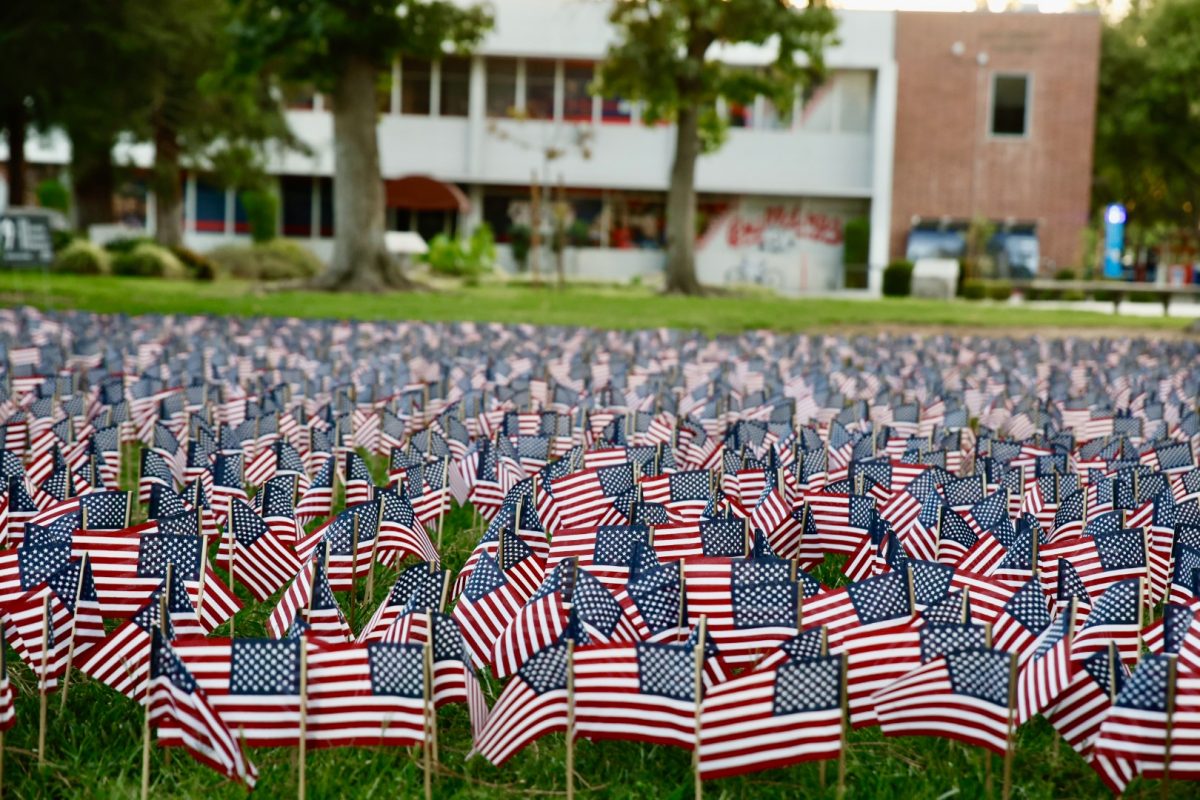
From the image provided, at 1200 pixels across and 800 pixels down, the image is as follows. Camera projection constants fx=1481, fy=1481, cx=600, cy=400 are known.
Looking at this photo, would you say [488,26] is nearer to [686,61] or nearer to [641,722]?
[686,61]

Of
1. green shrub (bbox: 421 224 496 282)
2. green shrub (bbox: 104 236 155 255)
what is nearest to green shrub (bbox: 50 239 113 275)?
green shrub (bbox: 104 236 155 255)

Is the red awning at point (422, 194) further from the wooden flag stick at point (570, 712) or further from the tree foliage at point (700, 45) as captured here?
the wooden flag stick at point (570, 712)

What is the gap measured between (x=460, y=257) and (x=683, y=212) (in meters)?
8.24

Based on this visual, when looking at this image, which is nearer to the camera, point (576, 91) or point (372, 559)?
point (372, 559)

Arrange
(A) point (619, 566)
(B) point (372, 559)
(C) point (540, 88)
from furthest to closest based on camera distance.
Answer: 1. (C) point (540, 88)
2. (B) point (372, 559)
3. (A) point (619, 566)

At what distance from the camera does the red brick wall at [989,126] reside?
1741 inches

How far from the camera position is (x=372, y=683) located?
10.6 ft

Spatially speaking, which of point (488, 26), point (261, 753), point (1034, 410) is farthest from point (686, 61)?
point (261, 753)

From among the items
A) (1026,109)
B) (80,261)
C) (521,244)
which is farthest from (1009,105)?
(80,261)

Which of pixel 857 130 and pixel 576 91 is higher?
pixel 576 91

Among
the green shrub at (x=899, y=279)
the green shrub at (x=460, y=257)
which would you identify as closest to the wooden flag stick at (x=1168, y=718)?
the green shrub at (x=460, y=257)

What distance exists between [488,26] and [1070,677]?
24.8 metres

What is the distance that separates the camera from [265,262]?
119 feet

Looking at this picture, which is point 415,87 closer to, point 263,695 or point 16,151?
point 16,151
